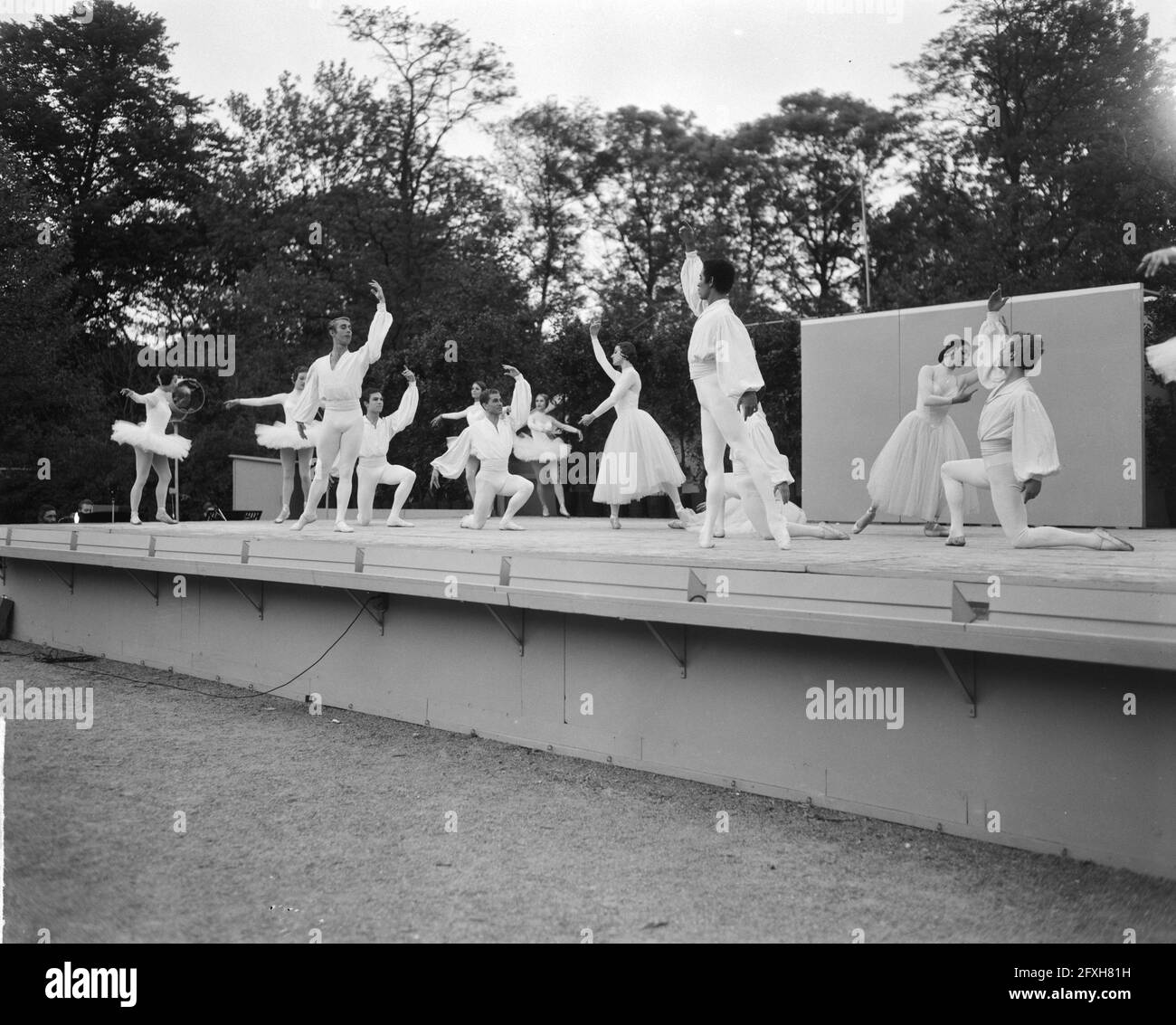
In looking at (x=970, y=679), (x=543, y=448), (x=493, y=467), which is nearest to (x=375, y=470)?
(x=493, y=467)

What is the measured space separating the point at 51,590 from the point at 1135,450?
1309 centimetres

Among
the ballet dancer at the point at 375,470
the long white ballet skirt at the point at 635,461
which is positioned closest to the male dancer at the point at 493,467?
the ballet dancer at the point at 375,470

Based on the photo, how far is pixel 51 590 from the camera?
15.6m

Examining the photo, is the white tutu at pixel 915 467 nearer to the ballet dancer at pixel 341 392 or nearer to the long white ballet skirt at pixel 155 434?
the ballet dancer at pixel 341 392

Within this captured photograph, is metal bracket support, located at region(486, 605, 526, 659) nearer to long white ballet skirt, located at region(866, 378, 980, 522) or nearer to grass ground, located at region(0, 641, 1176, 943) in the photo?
grass ground, located at region(0, 641, 1176, 943)

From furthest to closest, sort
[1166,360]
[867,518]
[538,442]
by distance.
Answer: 1. [538,442]
2. [867,518]
3. [1166,360]

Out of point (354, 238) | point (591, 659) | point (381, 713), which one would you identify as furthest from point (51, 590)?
point (354, 238)

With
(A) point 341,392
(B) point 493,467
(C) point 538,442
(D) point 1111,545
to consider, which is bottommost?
(D) point 1111,545

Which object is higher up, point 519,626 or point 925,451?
point 925,451

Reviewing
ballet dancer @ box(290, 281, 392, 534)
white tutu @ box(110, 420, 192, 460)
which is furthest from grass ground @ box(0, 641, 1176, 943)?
white tutu @ box(110, 420, 192, 460)

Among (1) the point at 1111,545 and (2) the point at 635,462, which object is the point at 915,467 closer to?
(1) the point at 1111,545

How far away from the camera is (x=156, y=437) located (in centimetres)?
1602

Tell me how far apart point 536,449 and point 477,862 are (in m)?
14.4
